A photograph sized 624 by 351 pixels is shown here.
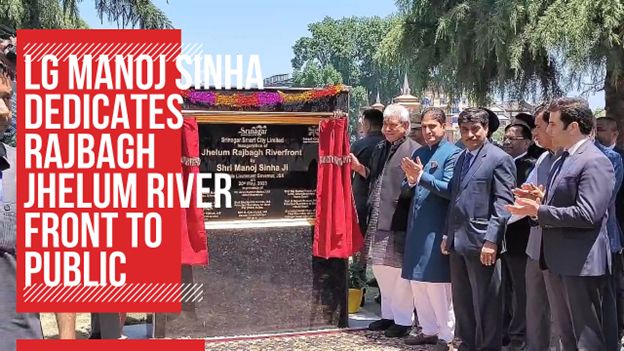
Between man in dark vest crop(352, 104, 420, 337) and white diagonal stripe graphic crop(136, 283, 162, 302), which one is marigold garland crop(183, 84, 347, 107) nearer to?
man in dark vest crop(352, 104, 420, 337)

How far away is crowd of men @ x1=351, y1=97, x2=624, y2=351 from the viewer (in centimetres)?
411

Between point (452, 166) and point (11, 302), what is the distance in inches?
140

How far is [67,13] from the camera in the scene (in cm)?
901

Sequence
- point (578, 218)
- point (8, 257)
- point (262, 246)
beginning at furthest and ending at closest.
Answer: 1. point (262, 246)
2. point (578, 218)
3. point (8, 257)

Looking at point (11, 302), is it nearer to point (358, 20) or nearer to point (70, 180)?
point (70, 180)

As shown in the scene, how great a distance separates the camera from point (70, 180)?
323 cm

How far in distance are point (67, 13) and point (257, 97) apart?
4.07 meters

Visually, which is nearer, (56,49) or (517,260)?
(56,49)

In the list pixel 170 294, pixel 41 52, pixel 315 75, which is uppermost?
pixel 315 75

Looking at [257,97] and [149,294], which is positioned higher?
[257,97]

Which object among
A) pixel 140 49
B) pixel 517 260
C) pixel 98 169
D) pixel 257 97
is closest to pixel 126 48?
pixel 140 49

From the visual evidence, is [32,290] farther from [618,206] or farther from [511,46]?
[511,46]

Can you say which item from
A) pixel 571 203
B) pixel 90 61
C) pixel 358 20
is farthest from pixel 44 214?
pixel 358 20

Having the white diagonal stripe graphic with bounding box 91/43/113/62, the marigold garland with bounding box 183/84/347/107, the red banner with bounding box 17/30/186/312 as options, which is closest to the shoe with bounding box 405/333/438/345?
the marigold garland with bounding box 183/84/347/107
